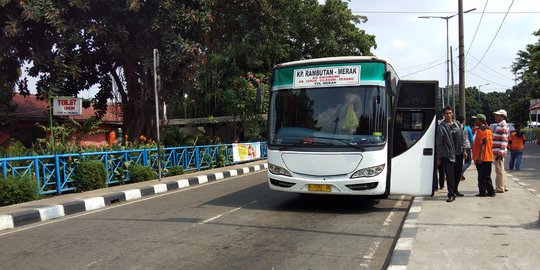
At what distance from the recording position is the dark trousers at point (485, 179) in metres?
9.01

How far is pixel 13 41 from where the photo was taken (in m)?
15.3

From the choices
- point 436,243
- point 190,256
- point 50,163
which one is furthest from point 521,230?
point 50,163

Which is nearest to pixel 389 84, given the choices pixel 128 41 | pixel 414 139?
pixel 414 139

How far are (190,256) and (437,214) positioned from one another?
4.02 m

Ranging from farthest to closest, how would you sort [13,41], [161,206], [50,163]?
1. [13,41]
2. [50,163]
3. [161,206]

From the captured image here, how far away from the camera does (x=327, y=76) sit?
334 inches

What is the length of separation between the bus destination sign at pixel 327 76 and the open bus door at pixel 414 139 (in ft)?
3.65

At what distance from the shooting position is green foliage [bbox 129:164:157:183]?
45.0 feet

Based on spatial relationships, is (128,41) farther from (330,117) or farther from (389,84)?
A: (389,84)

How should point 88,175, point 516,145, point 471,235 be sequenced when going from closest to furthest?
point 471,235
point 88,175
point 516,145

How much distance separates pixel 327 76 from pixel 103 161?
719cm

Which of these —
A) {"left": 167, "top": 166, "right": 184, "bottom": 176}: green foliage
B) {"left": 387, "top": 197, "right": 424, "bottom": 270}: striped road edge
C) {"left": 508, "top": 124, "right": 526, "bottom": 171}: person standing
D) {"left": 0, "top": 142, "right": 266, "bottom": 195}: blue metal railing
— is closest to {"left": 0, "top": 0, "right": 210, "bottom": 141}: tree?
{"left": 0, "top": 142, "right": 266, "bottom": 195}: blue metal railing

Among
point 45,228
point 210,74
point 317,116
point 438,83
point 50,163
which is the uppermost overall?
point 210,74

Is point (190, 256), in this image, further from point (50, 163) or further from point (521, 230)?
point (50, 163)
